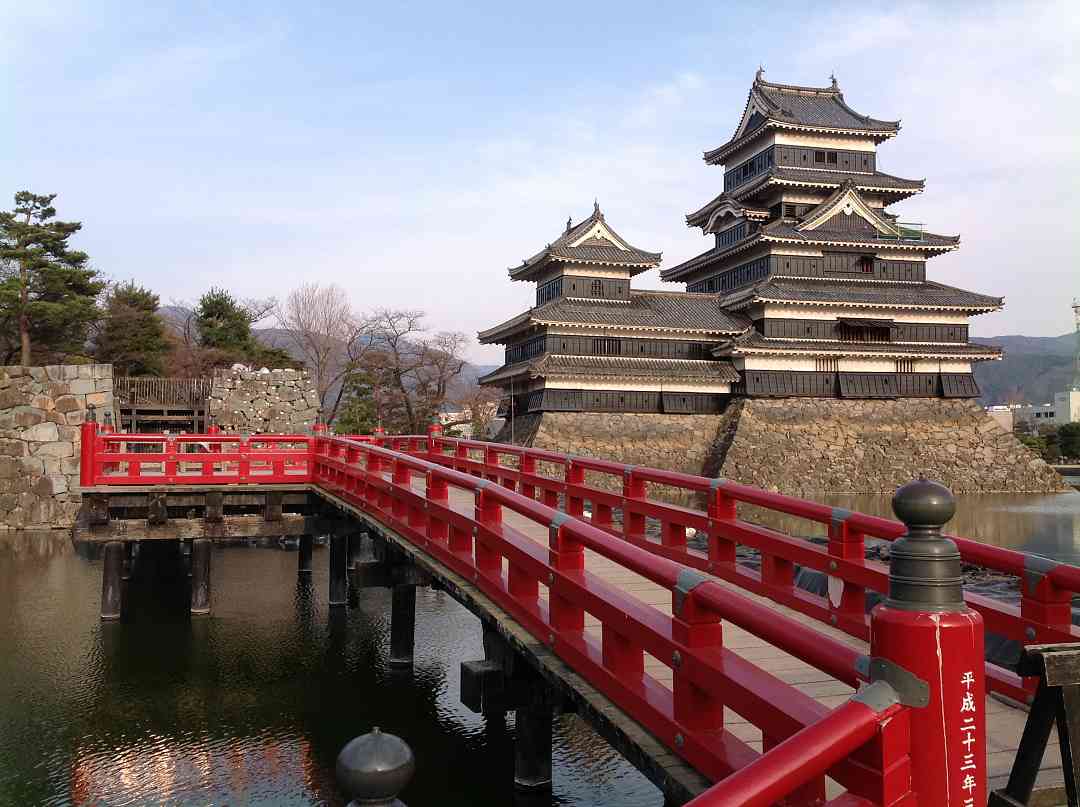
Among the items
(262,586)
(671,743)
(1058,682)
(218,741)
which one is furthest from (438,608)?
(1058,682)

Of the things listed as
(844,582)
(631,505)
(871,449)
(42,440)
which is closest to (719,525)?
(844,582)

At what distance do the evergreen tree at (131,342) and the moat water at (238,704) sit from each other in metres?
21.3

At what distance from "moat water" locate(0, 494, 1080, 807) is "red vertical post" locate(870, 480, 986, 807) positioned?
580 cm

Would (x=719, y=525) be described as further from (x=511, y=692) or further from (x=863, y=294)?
(x=863, y=294)

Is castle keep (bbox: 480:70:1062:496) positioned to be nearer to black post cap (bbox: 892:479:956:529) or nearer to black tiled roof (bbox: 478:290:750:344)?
black tiled roof (bbox: 478:290:750:344)

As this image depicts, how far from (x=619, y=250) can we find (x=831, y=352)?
10.5 metres

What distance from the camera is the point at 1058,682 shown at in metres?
2.90

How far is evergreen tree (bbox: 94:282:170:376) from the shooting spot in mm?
37875

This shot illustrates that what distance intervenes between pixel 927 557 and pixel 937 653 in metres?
0.26

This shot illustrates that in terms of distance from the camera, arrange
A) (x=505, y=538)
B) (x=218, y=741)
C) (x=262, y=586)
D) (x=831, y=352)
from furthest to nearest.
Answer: (x=831, y=352) < (x=262, y=586) < (x=218, y=741) < (x=505, y=538)

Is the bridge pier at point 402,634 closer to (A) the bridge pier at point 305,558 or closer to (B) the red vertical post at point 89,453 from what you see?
(B) the red vertical post at point 89,453

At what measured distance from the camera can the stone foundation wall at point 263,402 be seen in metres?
28.8

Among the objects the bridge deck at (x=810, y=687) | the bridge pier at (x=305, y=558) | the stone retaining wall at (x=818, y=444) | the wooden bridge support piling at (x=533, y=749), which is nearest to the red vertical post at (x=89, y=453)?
the bridge pier at (x=305, y=558)

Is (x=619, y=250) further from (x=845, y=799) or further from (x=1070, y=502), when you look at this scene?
(x=845, y=799)
